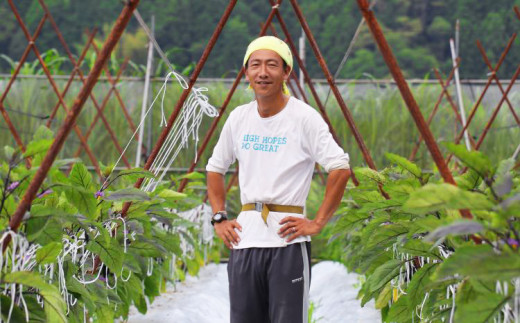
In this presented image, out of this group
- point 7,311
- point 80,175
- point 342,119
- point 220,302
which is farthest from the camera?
point 342,119

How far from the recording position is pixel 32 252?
7.53 ft

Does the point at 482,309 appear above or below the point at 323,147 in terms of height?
below

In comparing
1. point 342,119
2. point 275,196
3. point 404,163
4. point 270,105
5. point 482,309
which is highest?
point 342,119

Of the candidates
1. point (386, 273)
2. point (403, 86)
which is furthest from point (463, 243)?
point (386, 273)

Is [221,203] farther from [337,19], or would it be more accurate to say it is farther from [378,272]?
[337,19]

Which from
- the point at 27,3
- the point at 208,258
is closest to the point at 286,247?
the point at 208,258

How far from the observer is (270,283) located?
2514 millimetres

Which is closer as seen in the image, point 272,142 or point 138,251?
point 272,142

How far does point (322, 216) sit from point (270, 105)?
340 millimetres

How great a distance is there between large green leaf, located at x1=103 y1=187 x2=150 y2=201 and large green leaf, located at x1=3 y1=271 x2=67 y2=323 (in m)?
0.62

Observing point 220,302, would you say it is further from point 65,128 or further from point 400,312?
point 65,128

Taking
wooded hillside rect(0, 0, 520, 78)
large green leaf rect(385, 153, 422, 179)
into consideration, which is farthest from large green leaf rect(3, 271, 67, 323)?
wooded hillside rect(0, 0, 520, 78)

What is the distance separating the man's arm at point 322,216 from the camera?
2484mm

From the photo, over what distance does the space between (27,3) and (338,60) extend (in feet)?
23.4
